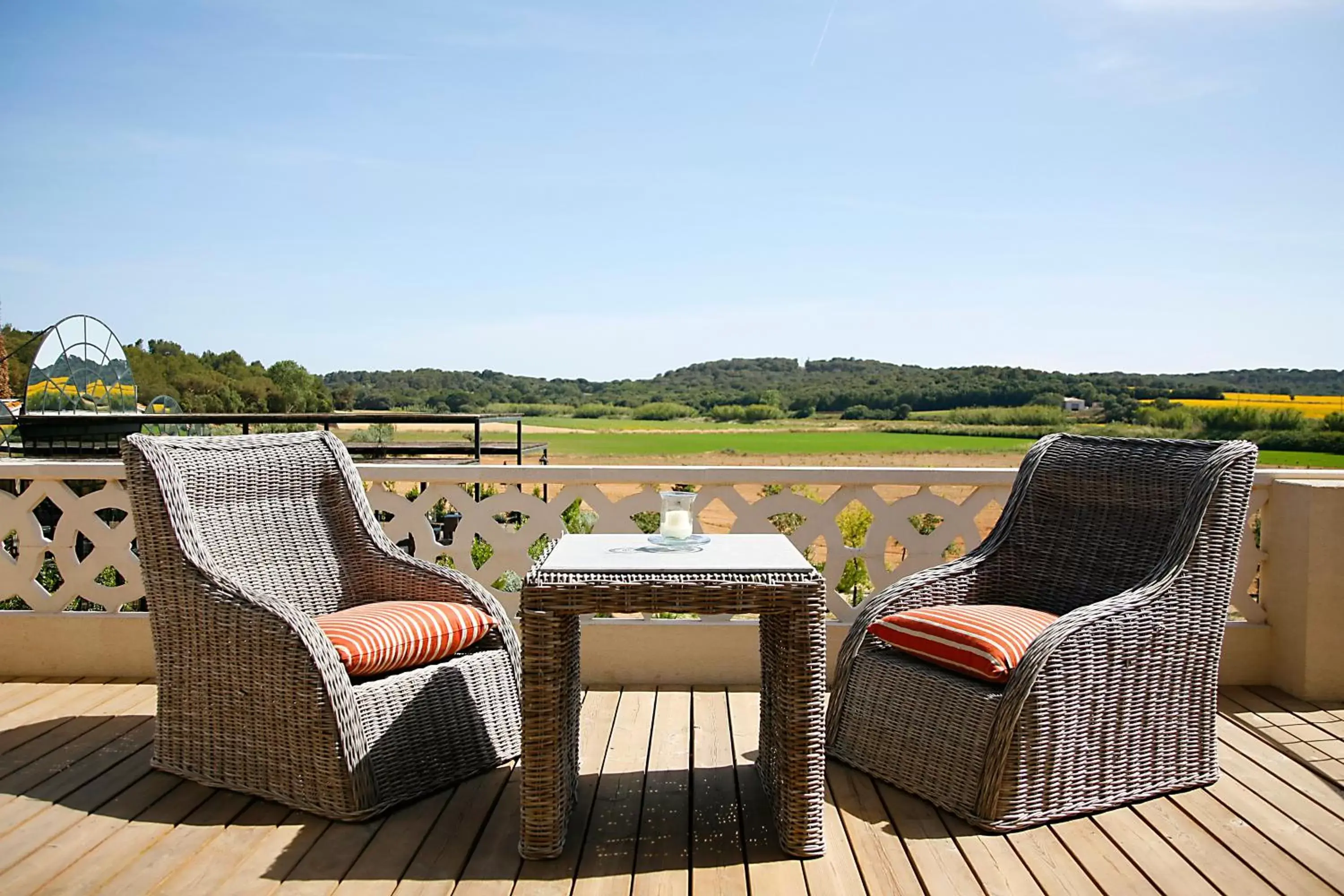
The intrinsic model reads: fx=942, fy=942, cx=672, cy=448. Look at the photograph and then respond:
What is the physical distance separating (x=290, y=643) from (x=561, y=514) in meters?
1.30

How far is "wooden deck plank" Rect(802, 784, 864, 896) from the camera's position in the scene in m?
1.93

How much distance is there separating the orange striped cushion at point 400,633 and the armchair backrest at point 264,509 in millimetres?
253

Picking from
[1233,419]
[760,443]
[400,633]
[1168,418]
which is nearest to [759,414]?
A: [760,443]

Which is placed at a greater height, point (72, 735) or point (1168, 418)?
point (1168, 418)

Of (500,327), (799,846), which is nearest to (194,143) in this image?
(799,846)

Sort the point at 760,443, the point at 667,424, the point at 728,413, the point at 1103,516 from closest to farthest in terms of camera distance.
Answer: the point at 1103,516
the point at 760,443
the point at 728,413
the point at 667,424

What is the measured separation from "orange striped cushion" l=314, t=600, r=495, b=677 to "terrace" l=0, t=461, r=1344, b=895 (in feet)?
1.21

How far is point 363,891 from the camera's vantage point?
192 cm

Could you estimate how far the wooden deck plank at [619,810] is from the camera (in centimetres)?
198

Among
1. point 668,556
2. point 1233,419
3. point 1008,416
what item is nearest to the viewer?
point 668,556

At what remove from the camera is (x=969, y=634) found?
2369mm

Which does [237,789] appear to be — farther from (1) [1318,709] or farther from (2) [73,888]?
(1) [1318,709]

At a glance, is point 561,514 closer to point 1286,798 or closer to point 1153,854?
point 1153,854

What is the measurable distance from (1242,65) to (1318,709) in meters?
11.7
